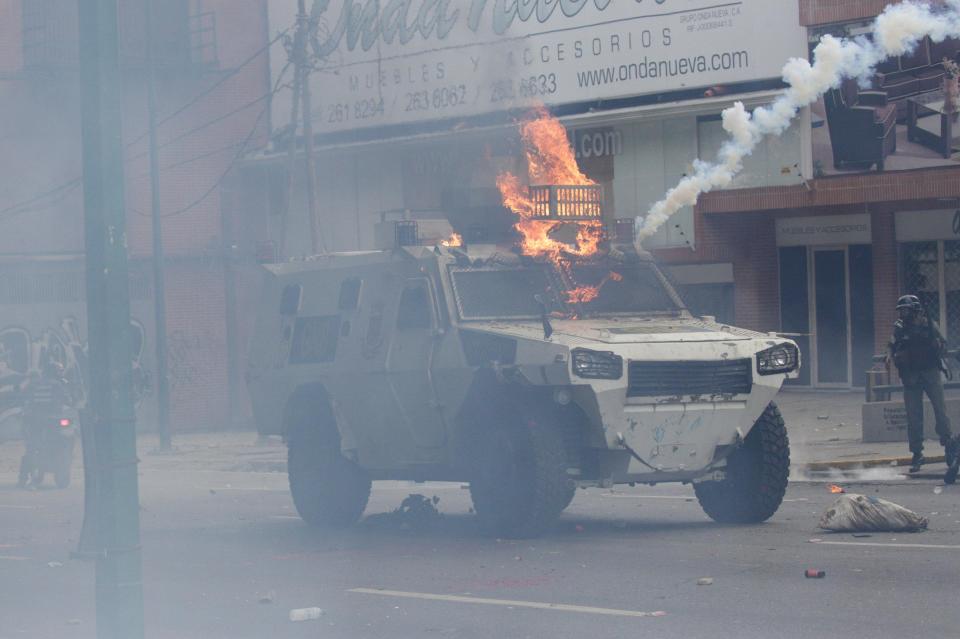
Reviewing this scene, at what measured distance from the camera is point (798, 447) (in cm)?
1947

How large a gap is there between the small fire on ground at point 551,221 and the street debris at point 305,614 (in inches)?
161

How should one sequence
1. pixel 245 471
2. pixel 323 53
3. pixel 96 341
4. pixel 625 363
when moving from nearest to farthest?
pixel 96 341
pixel 625 363
pixel 245 471
pixel 323 53

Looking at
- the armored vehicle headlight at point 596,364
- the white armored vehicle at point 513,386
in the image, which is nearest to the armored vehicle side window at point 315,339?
the white armored vehicle at point 513,386

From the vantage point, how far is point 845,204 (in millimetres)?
25094

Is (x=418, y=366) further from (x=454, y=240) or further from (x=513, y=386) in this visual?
(x=454, y=240)

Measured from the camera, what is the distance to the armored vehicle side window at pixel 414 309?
1224 cm

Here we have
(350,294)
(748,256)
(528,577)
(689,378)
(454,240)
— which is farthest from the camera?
(748,256)

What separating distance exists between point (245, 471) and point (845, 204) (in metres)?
10.5

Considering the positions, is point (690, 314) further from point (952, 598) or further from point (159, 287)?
point (159, 287)

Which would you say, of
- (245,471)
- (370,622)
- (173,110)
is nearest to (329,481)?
(370,622)

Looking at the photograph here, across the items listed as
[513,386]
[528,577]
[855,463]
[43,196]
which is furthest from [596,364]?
[43,196]

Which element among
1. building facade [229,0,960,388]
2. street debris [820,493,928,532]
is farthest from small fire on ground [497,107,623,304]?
building facade [229,0,960,388]

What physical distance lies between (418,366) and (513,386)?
1114mm

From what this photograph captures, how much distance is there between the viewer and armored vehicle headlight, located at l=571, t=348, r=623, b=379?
35.6 ft
